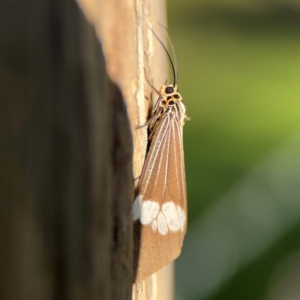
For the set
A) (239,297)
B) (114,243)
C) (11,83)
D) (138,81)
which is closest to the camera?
(11,83)

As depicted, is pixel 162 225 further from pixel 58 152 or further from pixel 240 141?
pixel 58 152

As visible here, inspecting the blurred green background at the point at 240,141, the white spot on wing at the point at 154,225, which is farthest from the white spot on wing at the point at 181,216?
the blurred green background at the point at 240,141

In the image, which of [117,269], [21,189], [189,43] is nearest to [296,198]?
[189,43]

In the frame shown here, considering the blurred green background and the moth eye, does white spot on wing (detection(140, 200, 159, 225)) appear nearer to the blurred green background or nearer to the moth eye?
the blurred green background

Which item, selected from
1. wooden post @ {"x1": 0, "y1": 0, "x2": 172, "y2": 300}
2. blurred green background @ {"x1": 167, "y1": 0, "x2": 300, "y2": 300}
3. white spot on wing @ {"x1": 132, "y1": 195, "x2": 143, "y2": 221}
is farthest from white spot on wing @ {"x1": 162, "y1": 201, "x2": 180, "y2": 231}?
wooden post @ {"x1": 0, "y1": 0, "x2": 172, "y2": 300}

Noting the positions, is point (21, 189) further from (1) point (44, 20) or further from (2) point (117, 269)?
(2) point (117, 269)

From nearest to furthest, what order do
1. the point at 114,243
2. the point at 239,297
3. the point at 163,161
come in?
1. the point at 114,243
2. the point at 163,161
3. the point at 239,297
